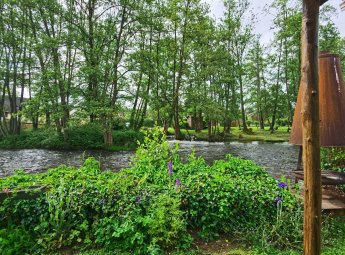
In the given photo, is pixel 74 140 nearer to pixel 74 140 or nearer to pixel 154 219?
pixel 74 140

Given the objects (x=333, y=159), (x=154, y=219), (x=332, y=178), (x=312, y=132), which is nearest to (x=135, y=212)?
(x=154, y=219)

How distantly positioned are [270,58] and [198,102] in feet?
43.5

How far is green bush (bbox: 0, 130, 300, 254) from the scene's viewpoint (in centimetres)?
271

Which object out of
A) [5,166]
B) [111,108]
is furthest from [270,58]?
[5,166]

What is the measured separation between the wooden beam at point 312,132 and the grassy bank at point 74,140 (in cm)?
1419

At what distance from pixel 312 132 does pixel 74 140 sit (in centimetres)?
1592

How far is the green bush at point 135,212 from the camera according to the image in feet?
8.89

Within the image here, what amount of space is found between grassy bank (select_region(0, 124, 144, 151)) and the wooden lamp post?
559 inches

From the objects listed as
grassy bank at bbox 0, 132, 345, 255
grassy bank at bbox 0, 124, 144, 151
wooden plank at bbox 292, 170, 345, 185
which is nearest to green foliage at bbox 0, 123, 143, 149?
grassy bank at bbox 0, 124, 144, 151

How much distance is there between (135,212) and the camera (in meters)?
2.88

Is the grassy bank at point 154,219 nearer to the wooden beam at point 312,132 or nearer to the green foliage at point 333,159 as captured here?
the wooden beam at point 312,132

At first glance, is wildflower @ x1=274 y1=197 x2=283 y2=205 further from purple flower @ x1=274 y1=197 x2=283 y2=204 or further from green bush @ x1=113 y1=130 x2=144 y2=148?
green bush @ x1=113 y1=130 x2=144 y2=148

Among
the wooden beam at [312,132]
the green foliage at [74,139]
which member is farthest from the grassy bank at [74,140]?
the wooden beam at [312,132]

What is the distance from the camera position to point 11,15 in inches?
658
